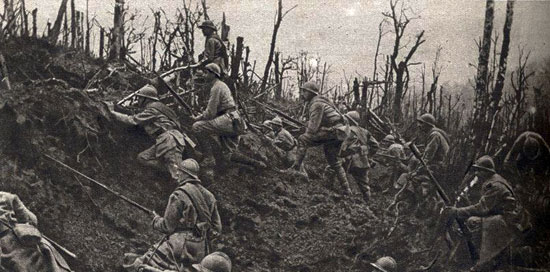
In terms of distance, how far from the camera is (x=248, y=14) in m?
7.97

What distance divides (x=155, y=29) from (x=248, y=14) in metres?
1.15

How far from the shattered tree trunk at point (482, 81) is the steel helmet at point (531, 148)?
1.68 feet

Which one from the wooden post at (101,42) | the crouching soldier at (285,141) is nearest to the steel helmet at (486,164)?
the crouching soldier at (285,141)

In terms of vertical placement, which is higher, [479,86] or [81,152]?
[479,86]

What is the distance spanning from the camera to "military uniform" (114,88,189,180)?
748 cm

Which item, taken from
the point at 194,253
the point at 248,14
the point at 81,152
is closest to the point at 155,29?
the point at 248,14

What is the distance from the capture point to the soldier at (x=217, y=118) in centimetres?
784

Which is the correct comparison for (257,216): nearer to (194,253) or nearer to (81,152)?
(194,253)

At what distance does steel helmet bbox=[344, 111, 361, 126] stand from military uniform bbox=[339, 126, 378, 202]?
4.0 inches

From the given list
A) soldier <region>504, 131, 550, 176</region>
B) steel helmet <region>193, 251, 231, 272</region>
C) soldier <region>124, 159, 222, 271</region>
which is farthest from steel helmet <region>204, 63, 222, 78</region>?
soldier <region>504, 131, 550, 176</region>

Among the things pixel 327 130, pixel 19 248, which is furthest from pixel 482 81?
pixel 19 248

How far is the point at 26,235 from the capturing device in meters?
6.51

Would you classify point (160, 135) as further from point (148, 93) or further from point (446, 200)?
point (446, 200)

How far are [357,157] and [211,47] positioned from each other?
7.23 ft
